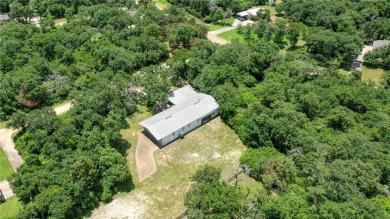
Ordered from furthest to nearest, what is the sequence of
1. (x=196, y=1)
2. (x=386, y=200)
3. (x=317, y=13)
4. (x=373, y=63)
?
(x=196, y=1) < (x=317, y=13) < (x=373, y=63) < (x=386, y=200)

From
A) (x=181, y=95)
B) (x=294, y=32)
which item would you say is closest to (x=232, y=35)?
(x=294, y=32)

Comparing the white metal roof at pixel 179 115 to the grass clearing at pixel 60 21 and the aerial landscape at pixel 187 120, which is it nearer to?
the aerial landscape at pixel 187 120

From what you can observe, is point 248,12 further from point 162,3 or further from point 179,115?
point 179,115

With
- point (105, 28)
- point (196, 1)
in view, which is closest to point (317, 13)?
point (196, 1)

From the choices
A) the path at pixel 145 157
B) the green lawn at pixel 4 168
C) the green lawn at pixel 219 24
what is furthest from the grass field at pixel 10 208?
the green lawn at pixel 219 24

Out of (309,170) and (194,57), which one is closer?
(309,170)

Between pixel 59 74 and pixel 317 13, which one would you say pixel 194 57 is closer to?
pixel 59 74
